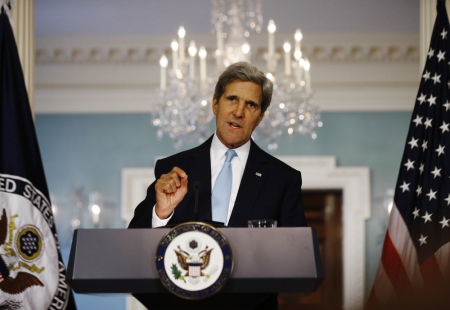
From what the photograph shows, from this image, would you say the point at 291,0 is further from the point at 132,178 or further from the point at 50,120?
the point at 50,120

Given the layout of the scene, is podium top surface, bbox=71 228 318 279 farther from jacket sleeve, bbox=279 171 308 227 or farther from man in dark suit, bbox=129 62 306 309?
jacket sleeve, bbox=279 171 308 227

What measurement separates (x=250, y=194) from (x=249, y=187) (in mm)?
24

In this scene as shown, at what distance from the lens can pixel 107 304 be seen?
5.44m

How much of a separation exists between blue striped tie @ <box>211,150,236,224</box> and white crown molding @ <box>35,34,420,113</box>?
13.6 ft

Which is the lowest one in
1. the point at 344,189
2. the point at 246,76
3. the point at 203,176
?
the point at 203,176

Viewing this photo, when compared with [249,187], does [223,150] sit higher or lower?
higher

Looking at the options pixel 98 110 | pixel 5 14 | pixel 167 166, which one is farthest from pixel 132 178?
pixel 167 166

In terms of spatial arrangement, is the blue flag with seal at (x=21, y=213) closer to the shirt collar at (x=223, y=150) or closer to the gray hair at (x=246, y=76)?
the shirt collar at (x=223, y=150)

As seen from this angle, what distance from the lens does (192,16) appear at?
509cm

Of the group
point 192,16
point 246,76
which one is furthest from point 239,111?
point 192,16

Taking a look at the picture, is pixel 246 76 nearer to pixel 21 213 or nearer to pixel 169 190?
pixel 169 190

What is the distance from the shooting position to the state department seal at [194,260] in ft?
3.42

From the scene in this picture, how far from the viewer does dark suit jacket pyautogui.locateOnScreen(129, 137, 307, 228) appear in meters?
1.50

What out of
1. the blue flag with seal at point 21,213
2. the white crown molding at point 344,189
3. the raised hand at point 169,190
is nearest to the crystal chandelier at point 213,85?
the white crown molding at point 344,189
